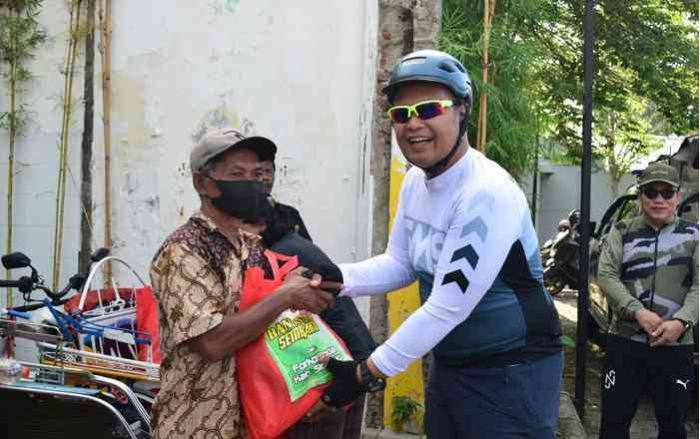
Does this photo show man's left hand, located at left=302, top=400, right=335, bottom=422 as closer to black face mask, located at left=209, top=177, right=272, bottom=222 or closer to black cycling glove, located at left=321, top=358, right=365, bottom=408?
black cycling glove, located at left=321, top=358, right=365, bottom=408

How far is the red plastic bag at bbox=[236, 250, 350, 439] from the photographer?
7.70ft

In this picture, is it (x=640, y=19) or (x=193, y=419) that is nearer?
(x=193, y=419)

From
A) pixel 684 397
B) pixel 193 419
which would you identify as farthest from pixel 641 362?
pixel 193 419

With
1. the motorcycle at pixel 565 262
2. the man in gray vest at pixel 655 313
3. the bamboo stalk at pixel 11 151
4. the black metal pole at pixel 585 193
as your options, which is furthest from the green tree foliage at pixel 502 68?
the motorcycle at pixel 565 262

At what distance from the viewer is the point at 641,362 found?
175 inches

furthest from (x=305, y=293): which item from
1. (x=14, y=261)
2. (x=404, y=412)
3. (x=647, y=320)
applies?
(x=404, y=412)

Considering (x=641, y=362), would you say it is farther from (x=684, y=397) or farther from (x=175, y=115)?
(x=175, y=115)

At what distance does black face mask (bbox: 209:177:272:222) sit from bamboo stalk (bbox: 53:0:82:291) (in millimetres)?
3843

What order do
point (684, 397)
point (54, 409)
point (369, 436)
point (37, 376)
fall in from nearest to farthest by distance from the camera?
1. point (54, 409)
2. point (37, 376)
3. point (684, 397)
4. point (369, 436)

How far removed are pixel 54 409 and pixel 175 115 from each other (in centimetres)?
281

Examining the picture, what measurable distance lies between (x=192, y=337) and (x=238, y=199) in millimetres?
496

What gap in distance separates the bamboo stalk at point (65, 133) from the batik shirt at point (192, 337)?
12.9 ft

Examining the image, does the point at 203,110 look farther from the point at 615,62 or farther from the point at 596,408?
the point at 615,62

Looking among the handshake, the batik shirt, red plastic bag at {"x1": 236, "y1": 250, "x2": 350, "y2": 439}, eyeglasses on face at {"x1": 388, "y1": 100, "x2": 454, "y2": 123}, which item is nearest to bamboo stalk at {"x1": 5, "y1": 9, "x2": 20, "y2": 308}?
the batik shirt
